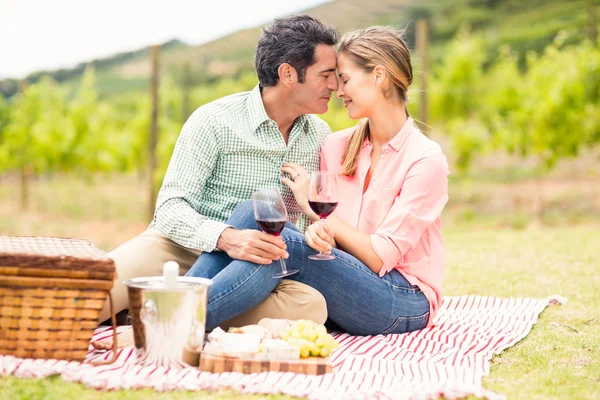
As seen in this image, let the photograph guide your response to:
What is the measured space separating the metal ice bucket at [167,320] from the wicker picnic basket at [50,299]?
15cm

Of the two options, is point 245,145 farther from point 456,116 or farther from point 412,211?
point 456,116

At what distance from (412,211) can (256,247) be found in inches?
30.8

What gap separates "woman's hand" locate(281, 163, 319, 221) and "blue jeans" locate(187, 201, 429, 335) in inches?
8.1

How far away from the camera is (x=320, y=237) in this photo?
3.09 metres

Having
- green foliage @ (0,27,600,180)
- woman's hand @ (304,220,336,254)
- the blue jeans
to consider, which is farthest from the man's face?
green foliage @ (0,27,600,180)

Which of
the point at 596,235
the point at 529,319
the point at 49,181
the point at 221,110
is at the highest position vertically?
the point at 221,110

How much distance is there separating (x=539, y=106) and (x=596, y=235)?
3.93 metres

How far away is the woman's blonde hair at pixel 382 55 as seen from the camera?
3.52 m

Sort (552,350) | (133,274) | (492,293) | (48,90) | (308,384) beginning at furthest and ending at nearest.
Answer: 1. (48,90)
2. (492,293)
3. (133,274)
4. (552,350)
5. (308,384)

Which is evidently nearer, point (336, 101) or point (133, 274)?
point (133, 274)

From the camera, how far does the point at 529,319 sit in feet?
13.1

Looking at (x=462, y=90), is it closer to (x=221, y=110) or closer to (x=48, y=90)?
(x=48, y=90)

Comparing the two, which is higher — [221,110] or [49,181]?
[221,110]

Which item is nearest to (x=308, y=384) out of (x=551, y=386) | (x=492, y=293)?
(x=551, y=386)
